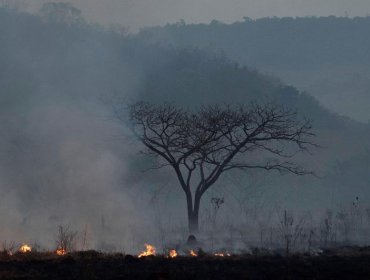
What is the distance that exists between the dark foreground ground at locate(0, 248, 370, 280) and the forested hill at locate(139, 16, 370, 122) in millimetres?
110111

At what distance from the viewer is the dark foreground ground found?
35.2 ft

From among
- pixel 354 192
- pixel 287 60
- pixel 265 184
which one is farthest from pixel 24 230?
pixel 287 60

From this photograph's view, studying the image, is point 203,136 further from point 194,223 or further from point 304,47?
point 304,47

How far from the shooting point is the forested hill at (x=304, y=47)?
131375mm

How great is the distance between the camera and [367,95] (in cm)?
12544

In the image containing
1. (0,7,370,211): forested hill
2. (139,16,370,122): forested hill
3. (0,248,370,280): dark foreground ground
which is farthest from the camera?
(139,16,370,122): forested hill

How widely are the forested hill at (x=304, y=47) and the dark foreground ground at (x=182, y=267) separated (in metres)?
110

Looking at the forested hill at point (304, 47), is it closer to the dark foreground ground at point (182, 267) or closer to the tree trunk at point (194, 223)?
the tree trunk at point (194, 223)

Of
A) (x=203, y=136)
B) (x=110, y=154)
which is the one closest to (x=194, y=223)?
(x=203, y=136)

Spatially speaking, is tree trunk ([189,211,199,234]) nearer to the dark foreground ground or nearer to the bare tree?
the bare tree

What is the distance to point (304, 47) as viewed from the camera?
158500 millimetres

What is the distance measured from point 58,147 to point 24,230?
1064 inches

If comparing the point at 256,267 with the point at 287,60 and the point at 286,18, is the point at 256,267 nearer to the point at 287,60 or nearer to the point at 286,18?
the point at 287,60

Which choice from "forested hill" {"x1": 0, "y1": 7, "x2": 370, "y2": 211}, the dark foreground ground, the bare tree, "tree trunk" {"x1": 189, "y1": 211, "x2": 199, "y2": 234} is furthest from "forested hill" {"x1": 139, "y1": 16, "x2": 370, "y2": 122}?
the dark foreground ground
